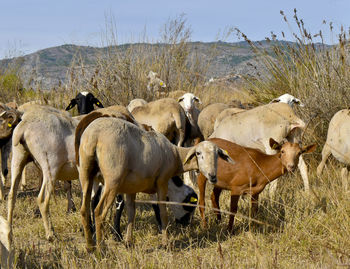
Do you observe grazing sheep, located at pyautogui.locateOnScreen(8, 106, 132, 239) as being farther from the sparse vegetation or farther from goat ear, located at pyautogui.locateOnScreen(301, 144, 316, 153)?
goat ear, located at pyautogui.locateOnScreen(301, 144, 316, 153)

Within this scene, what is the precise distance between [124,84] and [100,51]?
1.45 metres

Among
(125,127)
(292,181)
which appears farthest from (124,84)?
(125,127)

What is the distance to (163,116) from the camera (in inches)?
356

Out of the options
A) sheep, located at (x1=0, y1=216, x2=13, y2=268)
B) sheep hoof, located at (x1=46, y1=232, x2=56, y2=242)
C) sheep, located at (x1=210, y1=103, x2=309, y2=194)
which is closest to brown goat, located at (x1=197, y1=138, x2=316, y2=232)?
sheep, located at (x1=210, y1=103, x2=309, y2=194)

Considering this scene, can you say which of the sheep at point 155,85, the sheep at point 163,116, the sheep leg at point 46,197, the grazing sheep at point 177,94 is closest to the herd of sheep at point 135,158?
the sheep leg at point 46,197

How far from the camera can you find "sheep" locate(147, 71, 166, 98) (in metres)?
11.9

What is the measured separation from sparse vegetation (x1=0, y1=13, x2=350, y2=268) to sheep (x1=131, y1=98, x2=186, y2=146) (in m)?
1.66

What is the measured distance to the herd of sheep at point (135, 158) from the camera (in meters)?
5.02

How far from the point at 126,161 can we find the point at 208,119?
17.6 feet

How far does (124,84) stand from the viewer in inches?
464

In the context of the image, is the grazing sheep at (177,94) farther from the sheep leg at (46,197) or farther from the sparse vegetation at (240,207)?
the sheep leg at (46,197)

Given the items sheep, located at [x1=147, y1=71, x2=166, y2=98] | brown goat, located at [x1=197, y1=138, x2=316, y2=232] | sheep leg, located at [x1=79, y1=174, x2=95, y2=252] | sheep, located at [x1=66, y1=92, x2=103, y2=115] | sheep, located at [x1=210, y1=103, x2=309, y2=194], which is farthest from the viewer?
sheep, located at [x1=147, y1=71, x2=166, y2=98]

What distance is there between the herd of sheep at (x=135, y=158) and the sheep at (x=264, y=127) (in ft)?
0.05

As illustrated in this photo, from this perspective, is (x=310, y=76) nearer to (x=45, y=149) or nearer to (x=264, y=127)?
(x=264, y=127)
